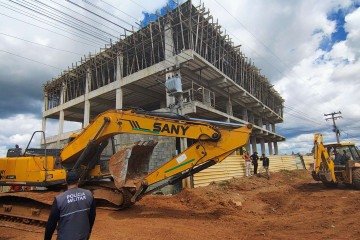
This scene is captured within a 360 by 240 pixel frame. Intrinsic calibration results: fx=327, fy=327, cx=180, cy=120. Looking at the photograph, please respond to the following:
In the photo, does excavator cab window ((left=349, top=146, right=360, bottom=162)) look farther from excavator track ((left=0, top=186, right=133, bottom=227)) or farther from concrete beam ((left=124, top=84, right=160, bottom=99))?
concrete beam ((left=124, top=84, right=160, bottom=99))

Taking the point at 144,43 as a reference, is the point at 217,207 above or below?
below

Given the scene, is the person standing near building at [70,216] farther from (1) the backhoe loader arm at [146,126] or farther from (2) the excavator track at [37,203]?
(2) the excavator track at [37,203]

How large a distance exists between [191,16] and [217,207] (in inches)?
721

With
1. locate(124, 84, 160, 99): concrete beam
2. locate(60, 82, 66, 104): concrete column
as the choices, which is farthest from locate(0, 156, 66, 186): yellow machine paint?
locate(60, 82, 66, 104): concrete column

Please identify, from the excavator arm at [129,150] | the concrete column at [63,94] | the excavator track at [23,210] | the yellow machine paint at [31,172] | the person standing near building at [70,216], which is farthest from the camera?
the concrete column at [63,94]

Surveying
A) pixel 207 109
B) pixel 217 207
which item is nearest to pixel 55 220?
pixel 217 207

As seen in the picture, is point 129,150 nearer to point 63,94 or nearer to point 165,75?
point 165,75

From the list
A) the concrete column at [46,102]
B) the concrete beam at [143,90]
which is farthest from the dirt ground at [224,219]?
the concrete column at [46,102]

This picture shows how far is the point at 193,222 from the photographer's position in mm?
8812

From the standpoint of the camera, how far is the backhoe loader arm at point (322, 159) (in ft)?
50.3

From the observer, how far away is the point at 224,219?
373 inches

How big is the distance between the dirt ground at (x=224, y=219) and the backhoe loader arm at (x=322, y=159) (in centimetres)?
151

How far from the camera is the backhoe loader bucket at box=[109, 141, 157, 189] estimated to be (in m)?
8.84

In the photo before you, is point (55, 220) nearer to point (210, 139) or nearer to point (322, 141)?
point (210, 139)
